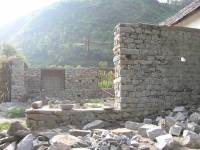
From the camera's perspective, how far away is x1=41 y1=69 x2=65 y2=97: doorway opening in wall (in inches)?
733

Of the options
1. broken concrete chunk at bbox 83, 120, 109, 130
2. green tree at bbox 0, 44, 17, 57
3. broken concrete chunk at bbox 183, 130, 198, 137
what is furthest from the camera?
green tree at bbox 0, 44, 17, 57

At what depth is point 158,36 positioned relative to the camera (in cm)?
968

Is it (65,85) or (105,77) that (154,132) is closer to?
(65,85)

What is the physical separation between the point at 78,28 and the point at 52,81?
16336 mm

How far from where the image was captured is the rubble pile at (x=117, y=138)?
6.80m

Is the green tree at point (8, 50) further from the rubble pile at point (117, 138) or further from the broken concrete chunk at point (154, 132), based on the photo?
the broken concrete chunk at point (154, 132)

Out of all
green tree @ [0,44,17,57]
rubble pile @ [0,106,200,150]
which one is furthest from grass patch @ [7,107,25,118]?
green tree @ [0,44,17,57]

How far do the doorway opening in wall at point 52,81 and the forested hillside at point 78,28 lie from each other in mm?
8823

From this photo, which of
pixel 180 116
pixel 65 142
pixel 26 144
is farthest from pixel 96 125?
pixel 26 144

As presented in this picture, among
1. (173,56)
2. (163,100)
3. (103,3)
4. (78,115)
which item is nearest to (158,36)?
(173,56)

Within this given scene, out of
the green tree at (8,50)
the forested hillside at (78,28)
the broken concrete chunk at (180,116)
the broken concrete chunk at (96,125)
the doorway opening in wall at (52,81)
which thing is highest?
the forested hillside at (78,28)

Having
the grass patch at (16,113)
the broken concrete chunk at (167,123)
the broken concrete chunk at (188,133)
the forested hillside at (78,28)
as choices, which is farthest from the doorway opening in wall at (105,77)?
the broken concrete chunk at (188,133)

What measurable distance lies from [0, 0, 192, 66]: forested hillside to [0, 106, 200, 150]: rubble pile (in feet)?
65.5

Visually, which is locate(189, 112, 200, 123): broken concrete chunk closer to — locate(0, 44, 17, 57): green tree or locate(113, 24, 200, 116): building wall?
locate(113, 24, 200, 116): building wall
